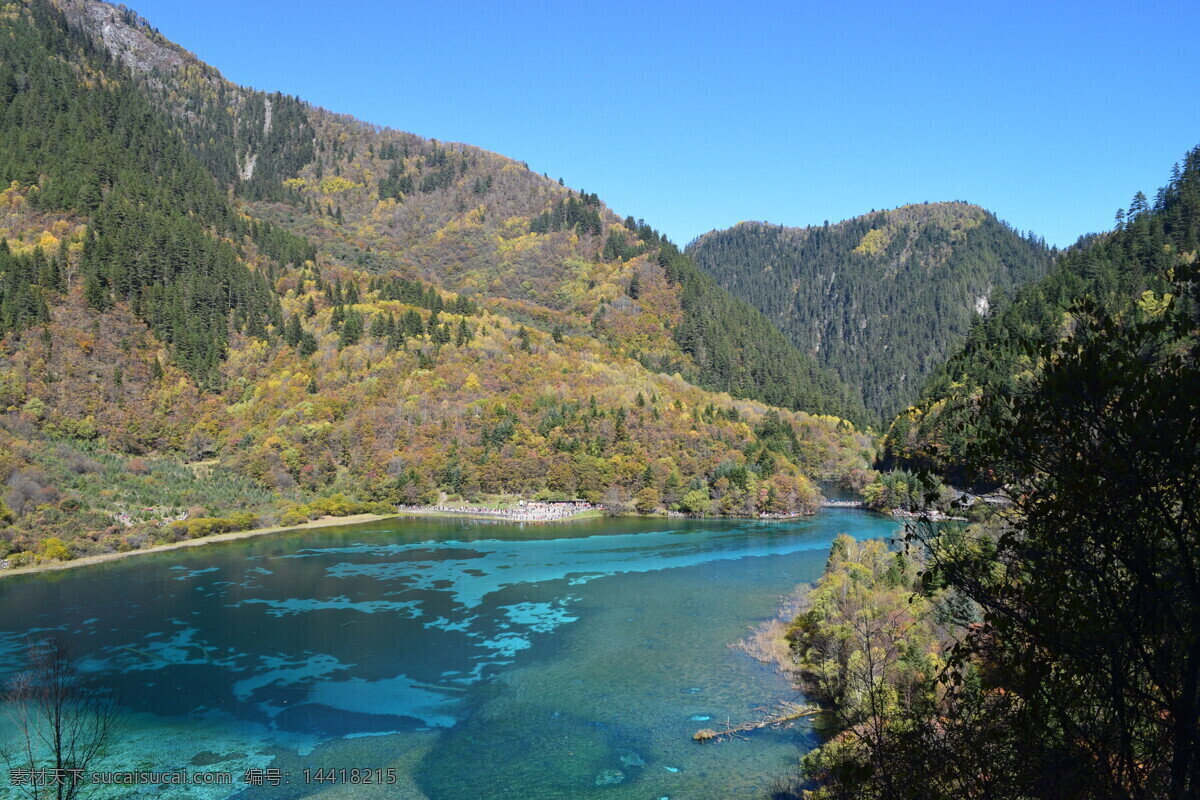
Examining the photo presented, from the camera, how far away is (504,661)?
41.2 meters

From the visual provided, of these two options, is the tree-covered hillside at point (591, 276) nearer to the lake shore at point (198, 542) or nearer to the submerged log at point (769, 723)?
the lake shore at point (198, 542)

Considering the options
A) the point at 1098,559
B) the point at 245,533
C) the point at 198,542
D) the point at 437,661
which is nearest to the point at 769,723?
the point at 437,661

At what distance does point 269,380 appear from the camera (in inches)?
4358

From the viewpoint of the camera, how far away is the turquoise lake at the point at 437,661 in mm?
28688

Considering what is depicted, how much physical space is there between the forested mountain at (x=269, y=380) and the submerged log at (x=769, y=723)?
196ft

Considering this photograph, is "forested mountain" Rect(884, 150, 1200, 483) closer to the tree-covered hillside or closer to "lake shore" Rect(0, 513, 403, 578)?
the tree-covered hillside

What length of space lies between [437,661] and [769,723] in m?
18.8

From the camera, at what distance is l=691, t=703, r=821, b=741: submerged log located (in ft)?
99.5

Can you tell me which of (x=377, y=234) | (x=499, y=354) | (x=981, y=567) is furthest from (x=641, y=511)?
(x=377, y=234)

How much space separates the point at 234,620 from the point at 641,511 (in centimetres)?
5740

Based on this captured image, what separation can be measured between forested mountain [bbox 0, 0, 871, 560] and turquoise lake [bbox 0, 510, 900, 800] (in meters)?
21.7

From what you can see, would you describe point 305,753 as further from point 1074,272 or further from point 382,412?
point 1074,272

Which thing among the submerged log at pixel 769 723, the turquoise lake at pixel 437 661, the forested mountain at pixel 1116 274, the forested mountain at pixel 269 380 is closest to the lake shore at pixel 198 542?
the forested mountain at pixel 269 380

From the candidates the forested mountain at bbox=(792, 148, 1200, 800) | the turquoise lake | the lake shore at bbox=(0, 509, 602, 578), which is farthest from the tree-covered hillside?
the forested mountain at bbox=(792, 148, 1200, 800)
